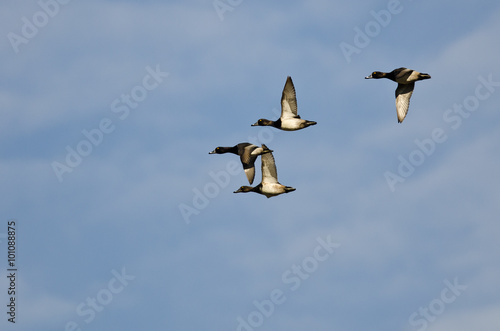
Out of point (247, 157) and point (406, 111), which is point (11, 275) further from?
point (406, 111)

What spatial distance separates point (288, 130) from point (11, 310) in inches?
830

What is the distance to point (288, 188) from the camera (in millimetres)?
68688

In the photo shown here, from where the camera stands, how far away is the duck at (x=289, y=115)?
66.1 meters

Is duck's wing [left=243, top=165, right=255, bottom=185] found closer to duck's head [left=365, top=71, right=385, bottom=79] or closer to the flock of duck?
the flock of duck

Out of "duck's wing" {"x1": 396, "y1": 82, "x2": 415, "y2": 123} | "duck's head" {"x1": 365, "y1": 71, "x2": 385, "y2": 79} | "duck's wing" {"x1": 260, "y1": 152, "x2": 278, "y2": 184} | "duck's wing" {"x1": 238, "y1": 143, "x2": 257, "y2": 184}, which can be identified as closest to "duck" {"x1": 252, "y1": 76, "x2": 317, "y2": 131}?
"duck's wing" {"x1": 260, "y1": 152, "x2": 278, "y2": 184}

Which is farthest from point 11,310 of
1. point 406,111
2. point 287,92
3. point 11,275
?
point 406,111

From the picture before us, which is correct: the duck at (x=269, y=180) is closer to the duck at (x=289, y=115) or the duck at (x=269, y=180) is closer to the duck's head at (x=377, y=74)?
the duck at (x=289, y=115)

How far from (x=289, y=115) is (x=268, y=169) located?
4.42 meters

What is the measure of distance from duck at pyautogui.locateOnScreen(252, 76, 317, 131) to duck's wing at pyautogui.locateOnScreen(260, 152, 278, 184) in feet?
7.81

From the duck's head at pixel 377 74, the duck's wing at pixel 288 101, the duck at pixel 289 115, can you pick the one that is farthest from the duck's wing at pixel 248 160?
the duck's head at pixel 377 74

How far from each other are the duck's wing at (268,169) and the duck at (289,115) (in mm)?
2380

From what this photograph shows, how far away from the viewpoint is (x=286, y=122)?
2648 inches

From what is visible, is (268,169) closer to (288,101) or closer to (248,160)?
(248,160)

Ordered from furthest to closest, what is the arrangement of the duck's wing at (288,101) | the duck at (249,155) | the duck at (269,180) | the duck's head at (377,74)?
the duck's head at (377,74) < the duck at (269,180) < the duck at (249,155) < the duck's wing at (288,101)
